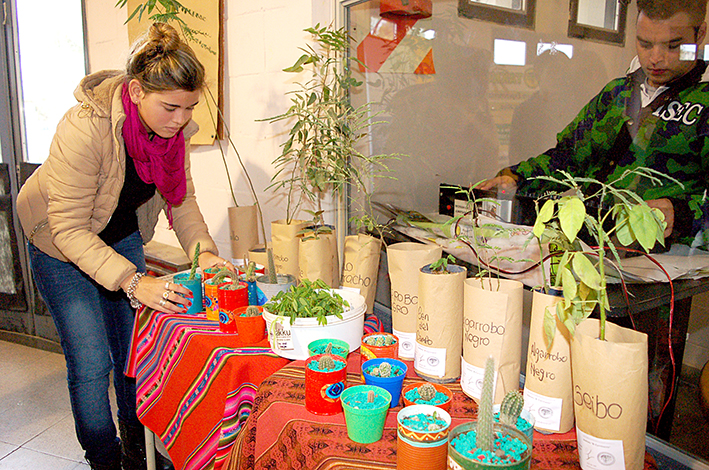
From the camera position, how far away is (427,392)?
0.84m

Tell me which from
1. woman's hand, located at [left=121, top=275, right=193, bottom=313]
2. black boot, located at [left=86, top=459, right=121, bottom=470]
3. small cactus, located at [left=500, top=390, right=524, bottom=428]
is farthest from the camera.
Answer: black boot, located at [left=86, top=459, right=121, bottom=470]

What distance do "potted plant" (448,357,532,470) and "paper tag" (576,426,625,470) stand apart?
0.13m

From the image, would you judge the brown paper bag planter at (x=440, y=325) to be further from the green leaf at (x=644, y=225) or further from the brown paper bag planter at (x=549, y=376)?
the green leaf at (x=644, y=225)

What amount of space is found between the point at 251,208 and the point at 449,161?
2.44 ft

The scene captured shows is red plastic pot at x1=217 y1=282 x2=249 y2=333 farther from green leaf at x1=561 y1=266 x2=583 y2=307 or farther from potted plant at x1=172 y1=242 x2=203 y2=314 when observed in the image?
green leaf at x1=561 y1=266 x2=583 y2=307

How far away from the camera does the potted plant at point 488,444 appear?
0.62 m

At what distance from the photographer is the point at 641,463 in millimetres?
731

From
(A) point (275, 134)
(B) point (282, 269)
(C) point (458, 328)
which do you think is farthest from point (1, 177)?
(C) point (458, 328)

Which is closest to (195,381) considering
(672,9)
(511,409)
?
(511,409)

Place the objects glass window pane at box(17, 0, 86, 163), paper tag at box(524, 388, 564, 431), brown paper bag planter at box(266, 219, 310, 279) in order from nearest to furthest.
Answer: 1. paper tag at box(524, 388, 564, 431)
2. brown paper bag planter at box(266, 219, 310, 279)
3. glass window pane at box(17, 0, 86, 163)

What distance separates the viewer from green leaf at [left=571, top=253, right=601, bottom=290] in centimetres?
68

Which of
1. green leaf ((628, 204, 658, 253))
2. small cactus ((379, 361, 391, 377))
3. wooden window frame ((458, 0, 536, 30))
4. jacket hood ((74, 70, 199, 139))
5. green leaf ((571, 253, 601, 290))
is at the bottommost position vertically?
small cactus ((379, 361, 391, 377))

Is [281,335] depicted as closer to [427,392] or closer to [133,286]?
[427,392]

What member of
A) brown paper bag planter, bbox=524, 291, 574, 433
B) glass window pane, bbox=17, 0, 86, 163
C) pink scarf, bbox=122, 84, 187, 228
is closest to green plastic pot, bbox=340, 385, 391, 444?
brown paper bag planter, bbox=524, 291, 574, 433
